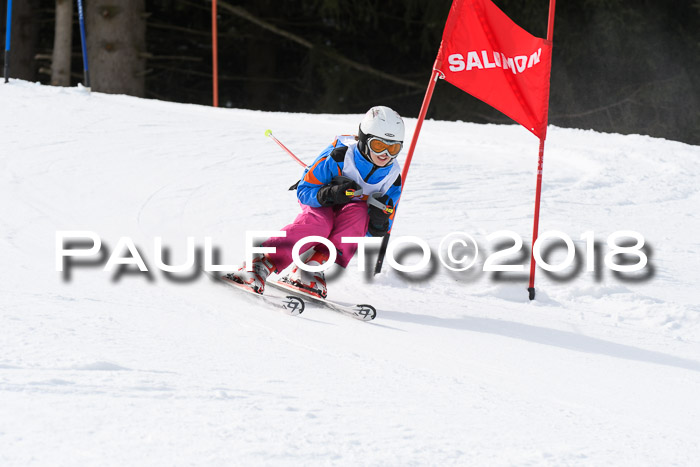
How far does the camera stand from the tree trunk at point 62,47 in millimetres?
13664

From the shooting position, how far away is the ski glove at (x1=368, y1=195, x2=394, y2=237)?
4.84 meters

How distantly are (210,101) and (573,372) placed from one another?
56.8 ft

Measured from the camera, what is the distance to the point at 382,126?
468 cm

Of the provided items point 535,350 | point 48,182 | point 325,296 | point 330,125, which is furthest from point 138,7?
point 535,350

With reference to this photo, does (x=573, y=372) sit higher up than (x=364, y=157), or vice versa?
(x=364, y=157)

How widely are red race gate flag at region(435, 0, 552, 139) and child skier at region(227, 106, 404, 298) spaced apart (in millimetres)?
854

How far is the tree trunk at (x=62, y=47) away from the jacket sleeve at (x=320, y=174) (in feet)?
32.3

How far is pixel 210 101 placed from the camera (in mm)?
20391

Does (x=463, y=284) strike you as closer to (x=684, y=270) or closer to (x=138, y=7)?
(x=684, y=270)

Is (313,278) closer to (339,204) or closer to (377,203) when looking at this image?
(339,204)

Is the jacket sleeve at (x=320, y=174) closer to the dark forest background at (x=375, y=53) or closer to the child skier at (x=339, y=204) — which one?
the child skier at (x=339, y=204)

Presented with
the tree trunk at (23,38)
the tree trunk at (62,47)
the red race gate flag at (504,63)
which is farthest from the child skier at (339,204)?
the tree trunk at (23,38)

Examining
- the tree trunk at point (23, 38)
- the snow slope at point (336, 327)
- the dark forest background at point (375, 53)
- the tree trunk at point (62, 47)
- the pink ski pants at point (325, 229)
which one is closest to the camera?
the snow slope at point (336, 327)

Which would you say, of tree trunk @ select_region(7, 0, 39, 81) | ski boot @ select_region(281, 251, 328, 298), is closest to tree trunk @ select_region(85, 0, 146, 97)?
tree trunk @ select_region(7, 0, 39, 81)
